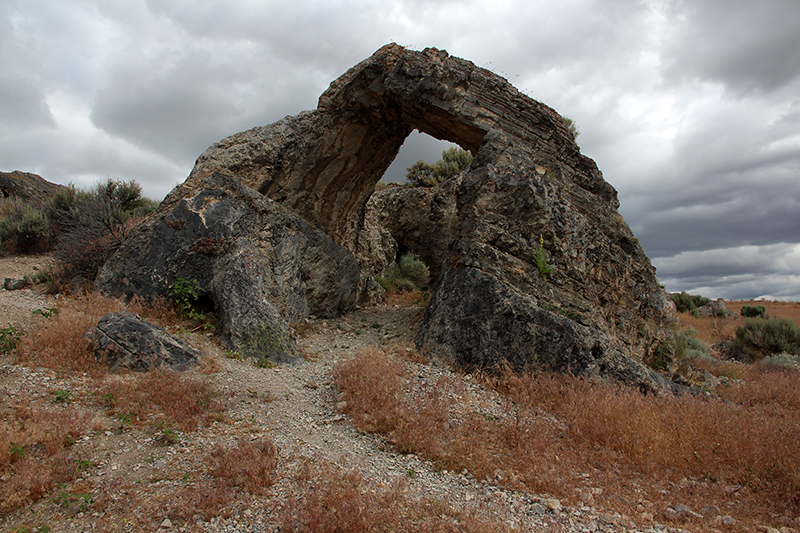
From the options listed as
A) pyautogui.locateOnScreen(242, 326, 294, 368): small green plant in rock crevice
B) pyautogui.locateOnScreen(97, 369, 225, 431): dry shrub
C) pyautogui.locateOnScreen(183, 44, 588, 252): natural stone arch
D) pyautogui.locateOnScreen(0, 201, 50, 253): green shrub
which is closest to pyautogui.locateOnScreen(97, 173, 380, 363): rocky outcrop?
pyautogui.locateOnScreen(242, 326, 294, 368): small green plant in rock crevice

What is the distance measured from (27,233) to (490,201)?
1348cm

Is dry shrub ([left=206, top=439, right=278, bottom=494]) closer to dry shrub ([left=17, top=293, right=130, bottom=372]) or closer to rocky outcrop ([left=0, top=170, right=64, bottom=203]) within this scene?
dry shrub ([left=17, top=293, right=130, bottom=372])

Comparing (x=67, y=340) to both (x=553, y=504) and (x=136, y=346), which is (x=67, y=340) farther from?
(x=553, y=504)

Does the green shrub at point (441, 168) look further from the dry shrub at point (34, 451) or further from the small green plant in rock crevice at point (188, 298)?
the dry shrub at point (34, 451)

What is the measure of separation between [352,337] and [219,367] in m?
Answer: 3.55

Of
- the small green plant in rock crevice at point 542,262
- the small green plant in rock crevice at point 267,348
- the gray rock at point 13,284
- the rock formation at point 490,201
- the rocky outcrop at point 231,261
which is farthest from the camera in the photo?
the gray rock at point 13,284

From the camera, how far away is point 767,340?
1429 centimetres

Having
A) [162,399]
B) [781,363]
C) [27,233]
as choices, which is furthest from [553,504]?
[27,233]

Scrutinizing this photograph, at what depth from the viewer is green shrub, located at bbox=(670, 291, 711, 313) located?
84.3 ft

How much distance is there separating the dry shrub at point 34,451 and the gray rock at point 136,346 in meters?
1.25

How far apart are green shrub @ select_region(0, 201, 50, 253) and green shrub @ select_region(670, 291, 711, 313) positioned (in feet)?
101

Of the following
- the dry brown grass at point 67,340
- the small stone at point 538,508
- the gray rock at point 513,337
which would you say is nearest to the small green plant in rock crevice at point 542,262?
the gray rock at point 513,337

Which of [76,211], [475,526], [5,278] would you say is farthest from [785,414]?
[76,211]

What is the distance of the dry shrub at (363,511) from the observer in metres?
3.33
